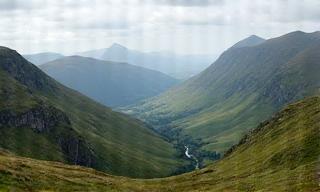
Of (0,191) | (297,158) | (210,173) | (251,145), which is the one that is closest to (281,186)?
(297,158)

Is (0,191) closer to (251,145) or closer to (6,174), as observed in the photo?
(6,174)

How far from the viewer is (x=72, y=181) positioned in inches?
4697

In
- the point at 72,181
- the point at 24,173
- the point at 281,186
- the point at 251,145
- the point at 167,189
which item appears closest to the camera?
the point at 281,186

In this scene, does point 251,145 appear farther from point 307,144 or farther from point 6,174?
point 6,174

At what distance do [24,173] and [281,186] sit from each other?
58.7 m

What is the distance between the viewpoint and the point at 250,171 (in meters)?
141

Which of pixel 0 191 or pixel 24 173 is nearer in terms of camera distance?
pixel 0 191

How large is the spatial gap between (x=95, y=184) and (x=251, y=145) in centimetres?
8716

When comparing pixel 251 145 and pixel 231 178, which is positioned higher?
pixel 251 145

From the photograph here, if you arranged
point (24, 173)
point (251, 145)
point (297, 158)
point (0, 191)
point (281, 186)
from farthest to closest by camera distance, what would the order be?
point (251, 145), point (297, 158), point (24, 173), point (281, 186), point (0, 191)

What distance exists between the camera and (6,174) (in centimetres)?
10225

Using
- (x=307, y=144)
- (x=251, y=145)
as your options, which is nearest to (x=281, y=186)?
(x=307, y=144)

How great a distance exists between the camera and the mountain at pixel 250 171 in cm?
10331

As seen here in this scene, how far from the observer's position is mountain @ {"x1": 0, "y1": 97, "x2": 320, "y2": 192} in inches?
4067
